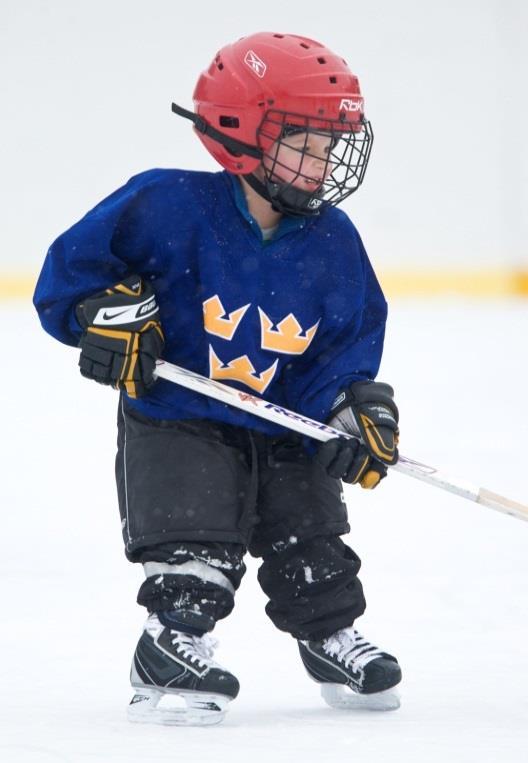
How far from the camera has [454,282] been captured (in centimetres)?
824

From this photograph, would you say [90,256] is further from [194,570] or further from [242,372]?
[194,570]

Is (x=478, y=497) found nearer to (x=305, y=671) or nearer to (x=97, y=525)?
(x=305, y=671)

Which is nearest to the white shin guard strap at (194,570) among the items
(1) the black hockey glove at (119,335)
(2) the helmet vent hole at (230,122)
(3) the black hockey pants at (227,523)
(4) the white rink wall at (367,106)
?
(3) the black hockey pants at (227,523)

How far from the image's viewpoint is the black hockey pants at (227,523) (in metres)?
2.20

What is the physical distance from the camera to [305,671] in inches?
102

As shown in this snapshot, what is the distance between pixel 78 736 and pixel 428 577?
1515 millimetres

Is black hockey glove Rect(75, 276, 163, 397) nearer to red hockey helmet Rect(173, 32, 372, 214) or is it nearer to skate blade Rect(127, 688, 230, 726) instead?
red hockey helmet Rect(173, 32, 372, 214)

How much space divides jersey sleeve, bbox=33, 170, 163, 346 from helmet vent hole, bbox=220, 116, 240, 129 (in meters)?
0.15

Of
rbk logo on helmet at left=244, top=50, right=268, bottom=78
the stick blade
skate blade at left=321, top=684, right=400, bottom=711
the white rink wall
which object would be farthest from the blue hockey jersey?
the white rink wall

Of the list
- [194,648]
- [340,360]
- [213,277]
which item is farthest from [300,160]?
[194,648]

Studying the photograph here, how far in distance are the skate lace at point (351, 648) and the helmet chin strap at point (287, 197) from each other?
0.70 metres

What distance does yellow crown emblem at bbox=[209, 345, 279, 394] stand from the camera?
7.66ft

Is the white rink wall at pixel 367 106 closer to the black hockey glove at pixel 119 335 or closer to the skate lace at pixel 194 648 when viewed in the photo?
the black hockey glove at pixel 119 335

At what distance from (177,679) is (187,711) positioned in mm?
50
